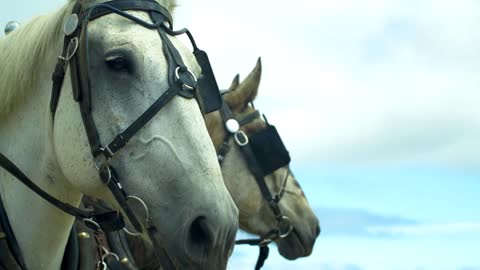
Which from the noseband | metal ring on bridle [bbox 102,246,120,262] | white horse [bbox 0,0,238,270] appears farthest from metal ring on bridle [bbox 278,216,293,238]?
white horse [bbox 0,0,238,270]

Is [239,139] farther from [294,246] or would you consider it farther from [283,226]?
[294,246]

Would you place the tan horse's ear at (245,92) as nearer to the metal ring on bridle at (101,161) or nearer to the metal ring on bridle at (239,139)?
the metal ring on bridle at (239,139)

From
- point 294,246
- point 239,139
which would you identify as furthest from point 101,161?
point 294,246

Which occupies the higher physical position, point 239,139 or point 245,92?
point 245,92

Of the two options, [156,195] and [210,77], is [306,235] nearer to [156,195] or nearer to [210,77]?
[210,77]

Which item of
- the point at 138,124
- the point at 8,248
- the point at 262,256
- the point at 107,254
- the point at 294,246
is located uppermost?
the point at 138,124

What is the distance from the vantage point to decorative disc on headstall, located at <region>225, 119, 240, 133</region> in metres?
7.61

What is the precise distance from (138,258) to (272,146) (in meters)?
1.72

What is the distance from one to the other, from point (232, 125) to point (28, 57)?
12.4ft

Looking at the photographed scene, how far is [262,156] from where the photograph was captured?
757 cm

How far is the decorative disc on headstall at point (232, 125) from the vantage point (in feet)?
25.0

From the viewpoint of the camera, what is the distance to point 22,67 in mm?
3980

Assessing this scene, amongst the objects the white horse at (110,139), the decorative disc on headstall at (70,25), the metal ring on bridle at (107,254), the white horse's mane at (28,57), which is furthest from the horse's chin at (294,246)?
the decorative disc on headstall at (70,25)

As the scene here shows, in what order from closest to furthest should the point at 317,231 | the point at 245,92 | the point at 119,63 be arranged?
the point at 119,63 → the point at 245,92 → the point at 317,231
